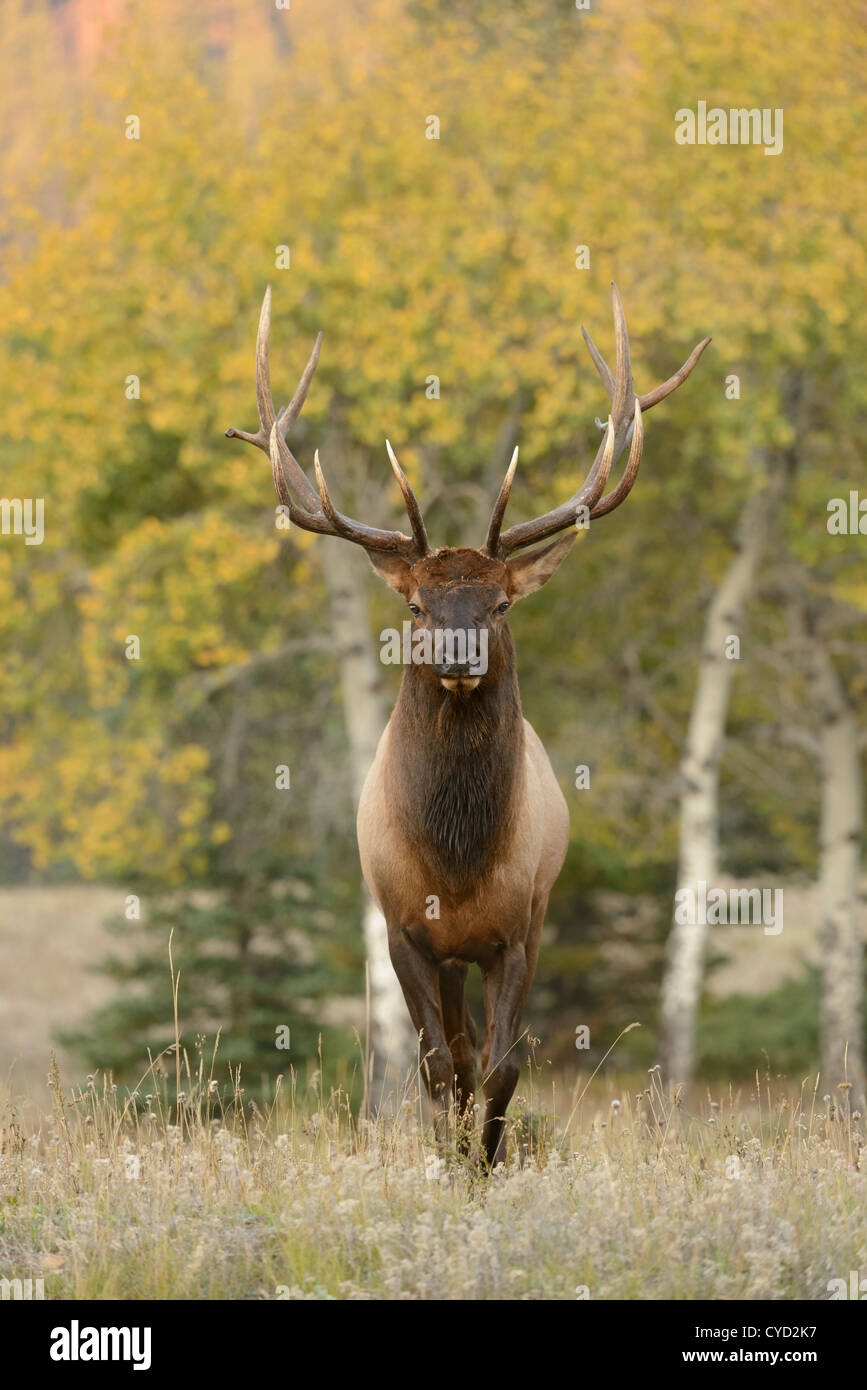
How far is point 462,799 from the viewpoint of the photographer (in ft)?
20.1

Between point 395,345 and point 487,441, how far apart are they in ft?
5.21

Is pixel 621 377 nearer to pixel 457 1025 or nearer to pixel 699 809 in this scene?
pixel 457 1025

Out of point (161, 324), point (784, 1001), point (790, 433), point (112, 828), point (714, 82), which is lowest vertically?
point (784, 1001)

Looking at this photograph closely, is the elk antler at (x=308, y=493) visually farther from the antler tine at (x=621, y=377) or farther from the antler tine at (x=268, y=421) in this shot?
the antler tine at (x=621, y=377)

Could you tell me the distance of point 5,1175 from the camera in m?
5.82

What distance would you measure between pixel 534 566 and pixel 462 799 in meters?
0.93

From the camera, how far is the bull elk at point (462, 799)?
6.04 m

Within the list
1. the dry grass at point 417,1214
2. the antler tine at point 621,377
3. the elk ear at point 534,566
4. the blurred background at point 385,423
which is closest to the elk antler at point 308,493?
the elk ear at point 534,566

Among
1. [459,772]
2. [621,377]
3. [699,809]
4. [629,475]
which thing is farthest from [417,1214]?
[699,809]

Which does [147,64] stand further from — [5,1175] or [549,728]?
[5,1175]

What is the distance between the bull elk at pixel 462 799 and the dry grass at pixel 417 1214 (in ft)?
1.57

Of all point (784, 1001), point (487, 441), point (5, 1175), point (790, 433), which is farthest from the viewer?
point (784, 1001)

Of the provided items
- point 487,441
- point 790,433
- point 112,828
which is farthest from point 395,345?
point 112,828

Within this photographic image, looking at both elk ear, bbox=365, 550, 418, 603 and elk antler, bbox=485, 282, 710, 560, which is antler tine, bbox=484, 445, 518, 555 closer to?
elk antler, bbox=485, 282, 710, 560
